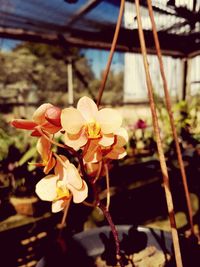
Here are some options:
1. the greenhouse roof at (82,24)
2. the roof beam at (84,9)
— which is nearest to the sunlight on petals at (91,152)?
the greenhouse roof at (82,24)

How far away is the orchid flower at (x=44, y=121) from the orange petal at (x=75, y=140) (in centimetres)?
4

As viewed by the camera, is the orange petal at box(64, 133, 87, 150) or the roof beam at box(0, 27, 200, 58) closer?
the orange petal at box(64, 133, 87, 150)

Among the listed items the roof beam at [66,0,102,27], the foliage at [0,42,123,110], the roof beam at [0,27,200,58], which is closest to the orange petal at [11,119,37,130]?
the roof beam at [0,27,200,58]

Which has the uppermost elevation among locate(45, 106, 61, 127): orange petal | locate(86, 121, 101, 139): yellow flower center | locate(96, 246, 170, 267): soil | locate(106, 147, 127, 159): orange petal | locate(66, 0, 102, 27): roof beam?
locate(66, 0, 102, 27): roof beam

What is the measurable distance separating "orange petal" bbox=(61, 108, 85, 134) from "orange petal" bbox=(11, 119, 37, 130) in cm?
7

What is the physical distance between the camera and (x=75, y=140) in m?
0.53

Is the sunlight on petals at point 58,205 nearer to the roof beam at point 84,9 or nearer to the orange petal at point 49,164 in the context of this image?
the orange petal at point 49,164

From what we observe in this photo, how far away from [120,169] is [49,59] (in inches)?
614

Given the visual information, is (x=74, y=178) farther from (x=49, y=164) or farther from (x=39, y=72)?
(x=39, y=72)

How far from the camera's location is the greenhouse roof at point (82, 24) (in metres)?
2.35

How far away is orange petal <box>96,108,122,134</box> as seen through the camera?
53 centimetres

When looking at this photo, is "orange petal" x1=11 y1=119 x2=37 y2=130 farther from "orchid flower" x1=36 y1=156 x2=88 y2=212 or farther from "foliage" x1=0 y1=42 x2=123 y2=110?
"foliage" x1=0 y1=42 x2=123 y2=110

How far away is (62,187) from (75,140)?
11 cm

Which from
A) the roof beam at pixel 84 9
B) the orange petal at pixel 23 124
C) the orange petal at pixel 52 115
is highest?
the roof beam at pixel 84 9
